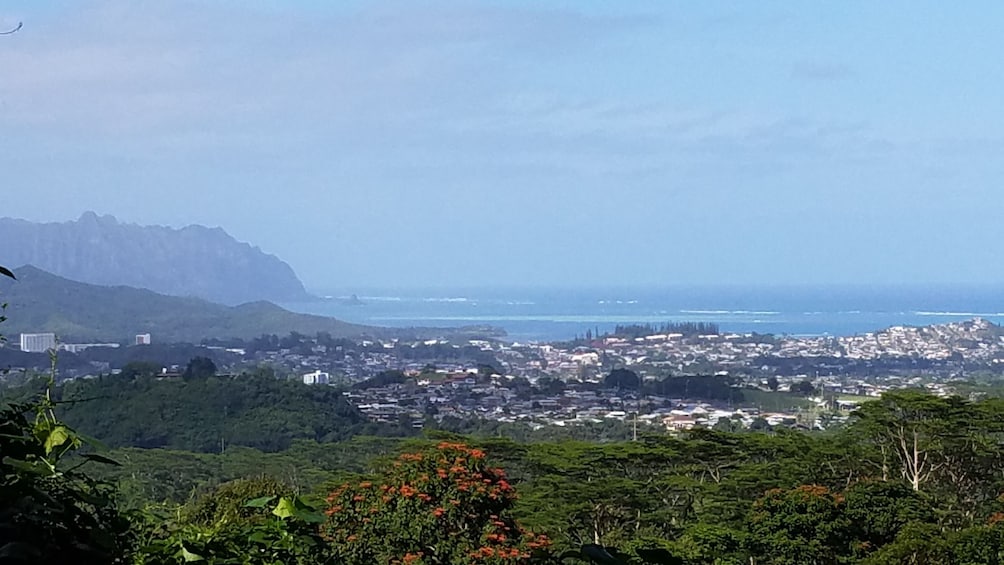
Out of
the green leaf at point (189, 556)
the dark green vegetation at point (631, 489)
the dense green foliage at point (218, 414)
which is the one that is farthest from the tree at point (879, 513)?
the dense green foliage at point (218, 414)

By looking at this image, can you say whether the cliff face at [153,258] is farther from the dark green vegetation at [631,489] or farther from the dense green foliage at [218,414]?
the dark green vegetation at [631,489]

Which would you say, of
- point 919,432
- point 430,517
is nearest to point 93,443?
point 430,517

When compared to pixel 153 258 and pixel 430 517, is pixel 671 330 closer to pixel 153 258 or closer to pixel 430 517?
pixel 153 258

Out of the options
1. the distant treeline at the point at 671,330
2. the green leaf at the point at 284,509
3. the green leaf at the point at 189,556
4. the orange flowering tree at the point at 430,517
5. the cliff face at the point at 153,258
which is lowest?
the distant treeline at the point at 671,330

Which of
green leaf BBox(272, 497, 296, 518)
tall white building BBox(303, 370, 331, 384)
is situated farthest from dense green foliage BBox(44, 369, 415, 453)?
green leaf BBox(272, 497, 296, 518)

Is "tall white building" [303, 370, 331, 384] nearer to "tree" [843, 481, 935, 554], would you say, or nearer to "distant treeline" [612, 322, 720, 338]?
"distant treeline" [612, 322, 720, 338]

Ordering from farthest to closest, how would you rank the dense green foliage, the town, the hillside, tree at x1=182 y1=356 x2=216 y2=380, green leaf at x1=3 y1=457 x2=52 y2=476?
the hillside → the town → tree at x1=182 y1=356 x2=216 y2=380 → the dense green foliage → green leaf at x1=3 y1=457 x2=52 y2=476
